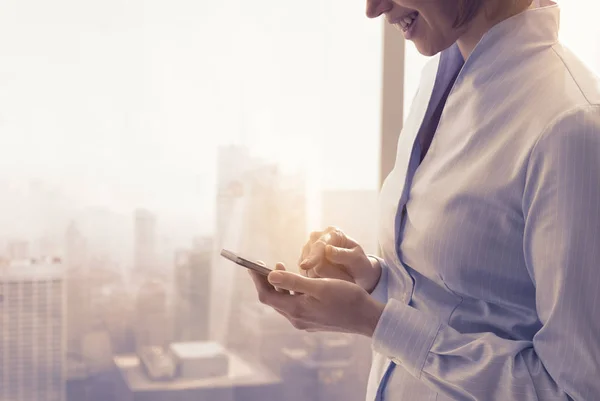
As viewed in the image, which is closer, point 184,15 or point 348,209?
point 184,15

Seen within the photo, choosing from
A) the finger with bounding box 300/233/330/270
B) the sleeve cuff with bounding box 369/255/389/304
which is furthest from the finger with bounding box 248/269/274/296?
the sleeve cuff with bounding box 369/255/389/304

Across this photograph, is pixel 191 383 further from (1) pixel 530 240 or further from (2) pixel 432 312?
(1) pixel 530 240

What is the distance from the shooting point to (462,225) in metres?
0.81

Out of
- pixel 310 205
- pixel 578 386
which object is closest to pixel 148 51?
pixel 310 205

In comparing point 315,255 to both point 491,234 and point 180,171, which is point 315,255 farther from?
point 180,171

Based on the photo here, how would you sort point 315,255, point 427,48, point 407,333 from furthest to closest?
point 315,255
point 427,48
point 407,333

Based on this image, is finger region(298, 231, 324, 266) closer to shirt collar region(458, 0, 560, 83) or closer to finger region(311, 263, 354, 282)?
finger region(311, 263, 354, 282)

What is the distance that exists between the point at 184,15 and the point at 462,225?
96cm

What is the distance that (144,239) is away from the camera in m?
1.49

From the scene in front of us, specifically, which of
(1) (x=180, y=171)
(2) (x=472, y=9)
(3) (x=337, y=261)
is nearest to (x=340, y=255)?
(3) (x=337, y=261)

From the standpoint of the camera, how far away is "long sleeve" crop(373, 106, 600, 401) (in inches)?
27.4

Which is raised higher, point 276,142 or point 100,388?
point 276,142

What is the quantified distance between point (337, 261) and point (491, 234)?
1.09ft

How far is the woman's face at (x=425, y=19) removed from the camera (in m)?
0.88
